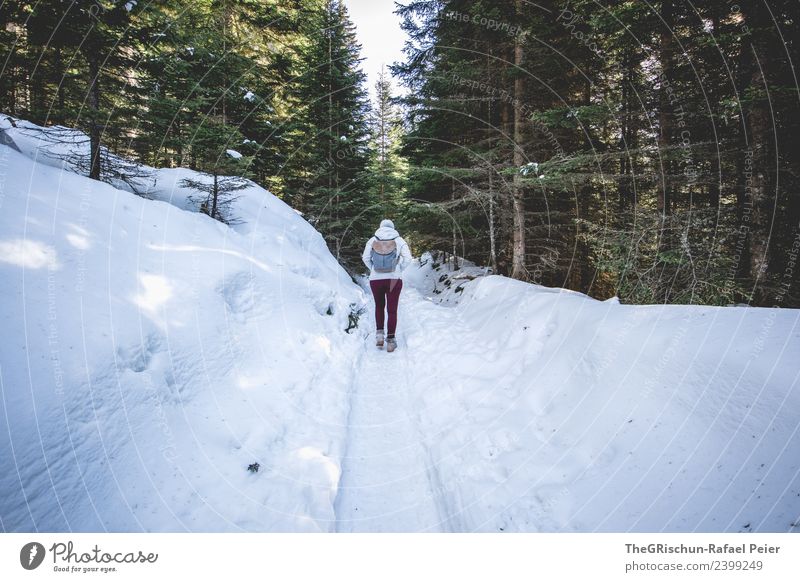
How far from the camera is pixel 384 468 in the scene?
3486 millimetres

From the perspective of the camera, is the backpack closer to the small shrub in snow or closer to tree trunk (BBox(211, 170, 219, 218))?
the small shrub in snow

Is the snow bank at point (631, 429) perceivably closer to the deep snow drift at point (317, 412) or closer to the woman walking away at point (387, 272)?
the deep snow drift at point (317, 412)

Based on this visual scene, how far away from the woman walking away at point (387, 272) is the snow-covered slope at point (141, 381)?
1.82 meters

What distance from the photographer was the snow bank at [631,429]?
90.7 inches

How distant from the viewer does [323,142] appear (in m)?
13.0

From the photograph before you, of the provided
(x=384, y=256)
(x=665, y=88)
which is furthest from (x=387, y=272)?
(x=665, y=88)

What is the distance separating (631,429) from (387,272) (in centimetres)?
507

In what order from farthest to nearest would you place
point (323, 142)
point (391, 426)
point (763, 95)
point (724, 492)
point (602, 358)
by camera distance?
point (323, 142) < point (763, 95) < point (391, 426) < point (602, 358) < point (724, 492)

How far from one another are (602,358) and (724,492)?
5.70 feet

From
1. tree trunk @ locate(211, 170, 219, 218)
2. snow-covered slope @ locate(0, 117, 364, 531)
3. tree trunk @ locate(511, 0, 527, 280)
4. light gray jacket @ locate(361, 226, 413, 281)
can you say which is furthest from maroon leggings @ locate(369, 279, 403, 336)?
tree trunk @ locate(511, 0, 527, 280)

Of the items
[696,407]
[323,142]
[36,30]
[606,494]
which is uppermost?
[323,142]

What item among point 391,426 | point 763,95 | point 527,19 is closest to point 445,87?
point 527,19

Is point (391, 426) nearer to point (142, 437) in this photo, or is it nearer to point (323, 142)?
point (142, 437)

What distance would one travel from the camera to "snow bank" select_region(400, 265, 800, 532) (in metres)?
2.30
